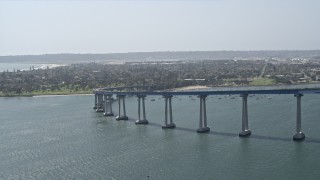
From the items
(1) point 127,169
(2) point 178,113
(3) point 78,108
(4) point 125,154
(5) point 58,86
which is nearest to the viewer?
(1) point 127,169

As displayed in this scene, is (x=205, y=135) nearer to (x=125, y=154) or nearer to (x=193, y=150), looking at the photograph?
(x=193, y=150)

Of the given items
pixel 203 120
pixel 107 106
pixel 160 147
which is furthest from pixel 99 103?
pixel 160 147

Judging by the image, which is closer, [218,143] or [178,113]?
[218,143]

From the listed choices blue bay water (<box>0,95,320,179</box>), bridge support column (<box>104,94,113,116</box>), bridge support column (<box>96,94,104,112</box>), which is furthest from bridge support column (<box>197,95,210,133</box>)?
bridge support column (<box>96,94,104,112</box>)

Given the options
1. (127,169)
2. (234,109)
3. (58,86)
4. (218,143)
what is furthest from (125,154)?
(58,86)

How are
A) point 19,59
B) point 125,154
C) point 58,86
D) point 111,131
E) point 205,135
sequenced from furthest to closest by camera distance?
point 19,59, point 58,86, point 111,131, point 205,135, point 125,154

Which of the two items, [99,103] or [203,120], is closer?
[203,120]

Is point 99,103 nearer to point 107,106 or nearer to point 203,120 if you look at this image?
point 107,106

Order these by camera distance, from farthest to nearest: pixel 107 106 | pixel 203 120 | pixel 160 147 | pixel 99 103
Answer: pixel 99 103, pixel 107 106, pixel 203 120, pixel 160 147

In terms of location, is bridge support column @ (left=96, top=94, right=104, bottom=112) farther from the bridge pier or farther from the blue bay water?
the blue bay water
